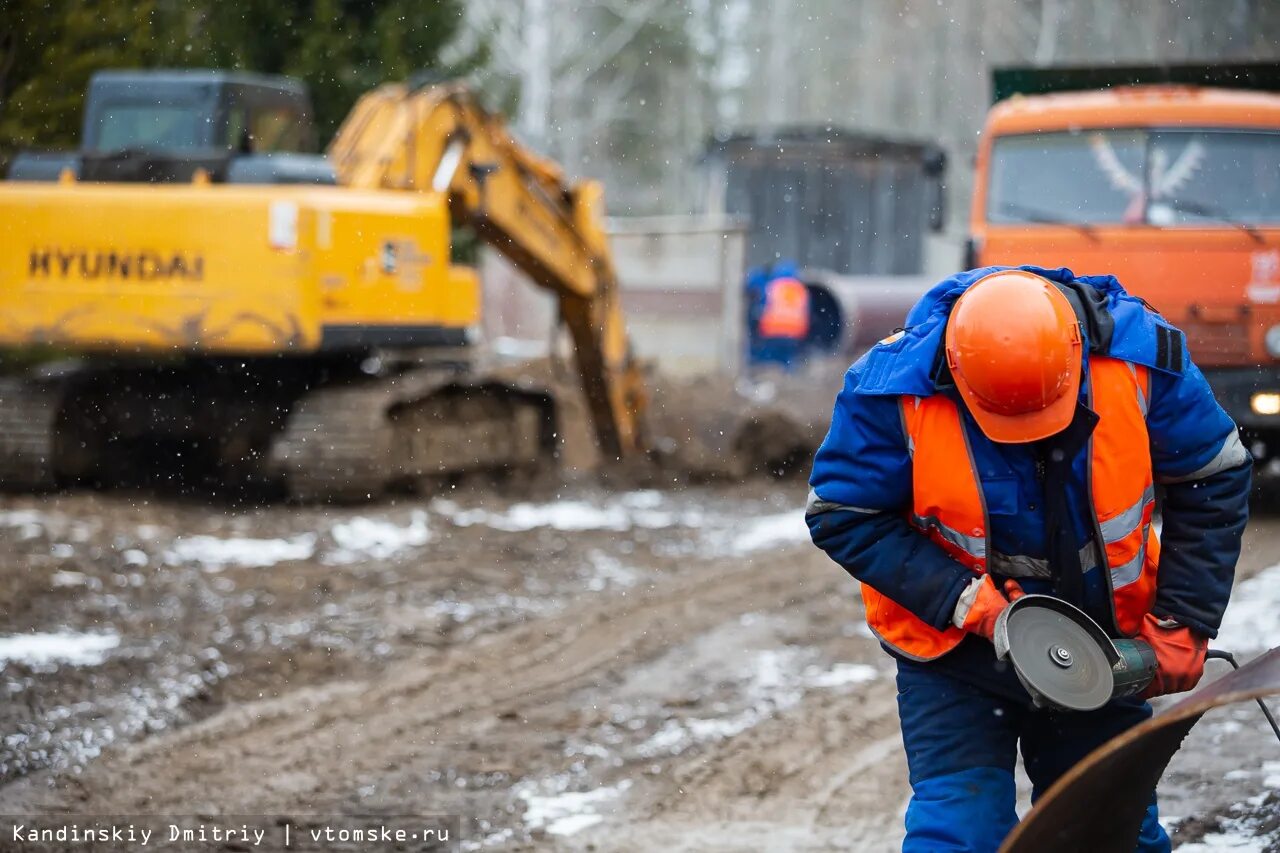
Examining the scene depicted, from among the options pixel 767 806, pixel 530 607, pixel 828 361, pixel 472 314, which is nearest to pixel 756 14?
pixel 828 361

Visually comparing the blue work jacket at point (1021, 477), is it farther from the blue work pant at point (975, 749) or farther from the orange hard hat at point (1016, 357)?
the blue work pant at point (975, 749)

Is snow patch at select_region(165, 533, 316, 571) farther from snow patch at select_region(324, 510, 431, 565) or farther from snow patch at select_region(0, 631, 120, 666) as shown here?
snow patch at select_region(0, 631, 120, 666)

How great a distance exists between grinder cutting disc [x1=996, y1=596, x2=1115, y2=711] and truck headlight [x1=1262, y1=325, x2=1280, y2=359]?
6850 millimetres

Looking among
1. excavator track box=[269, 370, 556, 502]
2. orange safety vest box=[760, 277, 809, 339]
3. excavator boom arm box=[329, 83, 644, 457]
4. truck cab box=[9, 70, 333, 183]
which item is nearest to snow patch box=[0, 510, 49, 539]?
excavator track box=[269, 370, 556, 502]

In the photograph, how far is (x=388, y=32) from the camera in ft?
48.4

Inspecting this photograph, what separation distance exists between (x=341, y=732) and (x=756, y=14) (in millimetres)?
41180

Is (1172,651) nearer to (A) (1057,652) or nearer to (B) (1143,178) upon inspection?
(A) (1057,652)

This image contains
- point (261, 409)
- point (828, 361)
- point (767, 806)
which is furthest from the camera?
point (828, 361)

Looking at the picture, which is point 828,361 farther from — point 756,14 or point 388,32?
point 756,14

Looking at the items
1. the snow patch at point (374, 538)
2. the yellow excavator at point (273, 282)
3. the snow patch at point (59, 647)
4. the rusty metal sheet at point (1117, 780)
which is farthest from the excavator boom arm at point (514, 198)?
the rusty metal sheet at point (1117, 780)

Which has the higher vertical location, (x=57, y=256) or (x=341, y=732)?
(x=57, y=256)

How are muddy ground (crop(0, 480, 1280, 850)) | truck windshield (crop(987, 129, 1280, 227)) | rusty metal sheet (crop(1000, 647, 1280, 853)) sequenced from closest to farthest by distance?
rusty metal sheet (crop(1000, 647, 1280, 853)) < muddy ground (crop(0, 480, 1280, 850)) < truck windshield (crop(987, 129, 1280, 227))

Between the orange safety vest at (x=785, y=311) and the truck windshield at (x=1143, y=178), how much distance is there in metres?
10.4

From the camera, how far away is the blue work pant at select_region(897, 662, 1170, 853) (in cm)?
287
